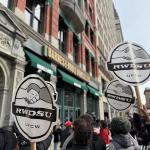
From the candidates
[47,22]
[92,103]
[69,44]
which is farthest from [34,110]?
[92,103]

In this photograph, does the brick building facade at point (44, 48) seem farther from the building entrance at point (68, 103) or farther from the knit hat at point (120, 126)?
the knit hat at point (120, 126)

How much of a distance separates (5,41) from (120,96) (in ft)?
21.8

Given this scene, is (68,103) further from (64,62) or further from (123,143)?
(123,143)

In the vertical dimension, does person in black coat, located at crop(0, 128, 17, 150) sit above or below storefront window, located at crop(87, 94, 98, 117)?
below

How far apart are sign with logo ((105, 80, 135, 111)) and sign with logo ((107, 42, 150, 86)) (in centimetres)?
80

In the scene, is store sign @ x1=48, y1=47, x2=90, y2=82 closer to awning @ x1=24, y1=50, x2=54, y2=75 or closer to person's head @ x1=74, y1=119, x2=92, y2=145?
awning @ x1=24, y1=50, x2=54, y2=75

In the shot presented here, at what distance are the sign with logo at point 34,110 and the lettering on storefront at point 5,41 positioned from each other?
6693 mm

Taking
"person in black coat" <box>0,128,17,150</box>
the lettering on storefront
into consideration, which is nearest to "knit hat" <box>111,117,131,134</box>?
"person in black coat" <box>0,128,17,150</box>

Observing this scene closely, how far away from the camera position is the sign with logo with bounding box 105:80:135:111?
12.9 ft

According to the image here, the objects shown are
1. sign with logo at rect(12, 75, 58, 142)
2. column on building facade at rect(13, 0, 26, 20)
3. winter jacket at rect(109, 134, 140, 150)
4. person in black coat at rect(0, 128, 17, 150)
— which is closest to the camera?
sign with logo at rect(12, 75, 58, 142)

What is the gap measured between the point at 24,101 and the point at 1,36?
7011 millimetres

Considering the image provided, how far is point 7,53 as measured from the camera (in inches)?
361

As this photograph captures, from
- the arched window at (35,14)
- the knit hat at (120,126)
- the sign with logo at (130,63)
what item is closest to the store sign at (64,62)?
the arched window at (35,14)

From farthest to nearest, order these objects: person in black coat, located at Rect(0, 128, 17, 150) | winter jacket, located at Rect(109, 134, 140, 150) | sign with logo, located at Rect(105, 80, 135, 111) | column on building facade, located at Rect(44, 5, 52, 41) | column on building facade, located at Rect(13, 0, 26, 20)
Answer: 1. column on building facade, located at Rect(44, 5, 52, 41)
2. column on building facade, located at Rect(13, 0, 26, 20)
3. sign with logo, located at Rect(105, 80, 135, 111)
4. winter jacket, located at Rect(109, 134, 140, 150)
5. person in black coat, located at Rect(0, 128, 17, 150)
